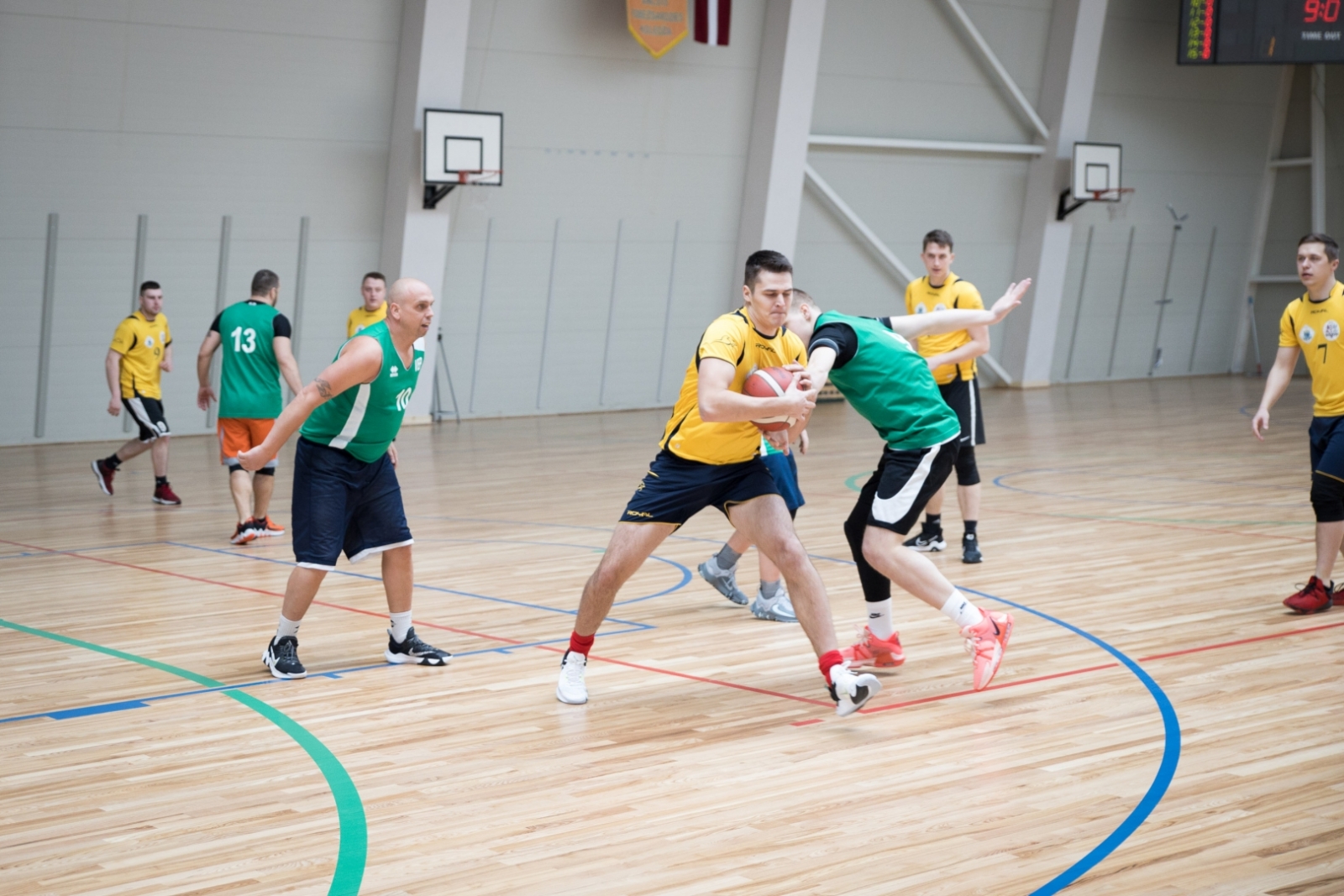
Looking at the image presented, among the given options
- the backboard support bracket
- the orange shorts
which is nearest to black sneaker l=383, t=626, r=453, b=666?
the orange shorts

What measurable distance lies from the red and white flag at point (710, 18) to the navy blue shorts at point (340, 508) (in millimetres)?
13080

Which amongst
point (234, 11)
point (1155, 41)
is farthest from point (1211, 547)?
point (1155, 41)

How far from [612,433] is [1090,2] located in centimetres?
1051

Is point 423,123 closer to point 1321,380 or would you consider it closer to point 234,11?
point 234,11

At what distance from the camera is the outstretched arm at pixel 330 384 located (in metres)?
5.37

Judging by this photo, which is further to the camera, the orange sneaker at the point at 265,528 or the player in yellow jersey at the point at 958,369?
the orange sneaker at the point at 265,528

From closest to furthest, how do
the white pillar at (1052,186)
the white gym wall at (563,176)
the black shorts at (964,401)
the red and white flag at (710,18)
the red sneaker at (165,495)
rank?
the black shorts at (964,401)
the red sneaker at (165,495)
the white gym wall at (563,176)
the red and white flag at (710,18)
the white pillar at (1052,186)

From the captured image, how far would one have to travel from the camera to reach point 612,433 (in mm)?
16391

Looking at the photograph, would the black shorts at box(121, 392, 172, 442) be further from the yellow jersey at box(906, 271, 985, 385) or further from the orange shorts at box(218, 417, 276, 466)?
the yellow jersey at box(906, 271, 985, 385)

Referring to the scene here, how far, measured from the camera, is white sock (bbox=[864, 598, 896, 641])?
19.1ft

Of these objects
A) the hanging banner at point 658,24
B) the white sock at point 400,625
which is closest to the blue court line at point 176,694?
the white sock at point 400,625

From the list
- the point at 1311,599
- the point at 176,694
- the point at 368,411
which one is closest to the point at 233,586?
the point at 176,694

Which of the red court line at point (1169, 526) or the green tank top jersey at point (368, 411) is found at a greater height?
the green tank top jersey at point (368, 411)

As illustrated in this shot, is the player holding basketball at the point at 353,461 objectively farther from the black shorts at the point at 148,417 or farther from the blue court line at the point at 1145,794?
the black shorts at the point at 148,417
